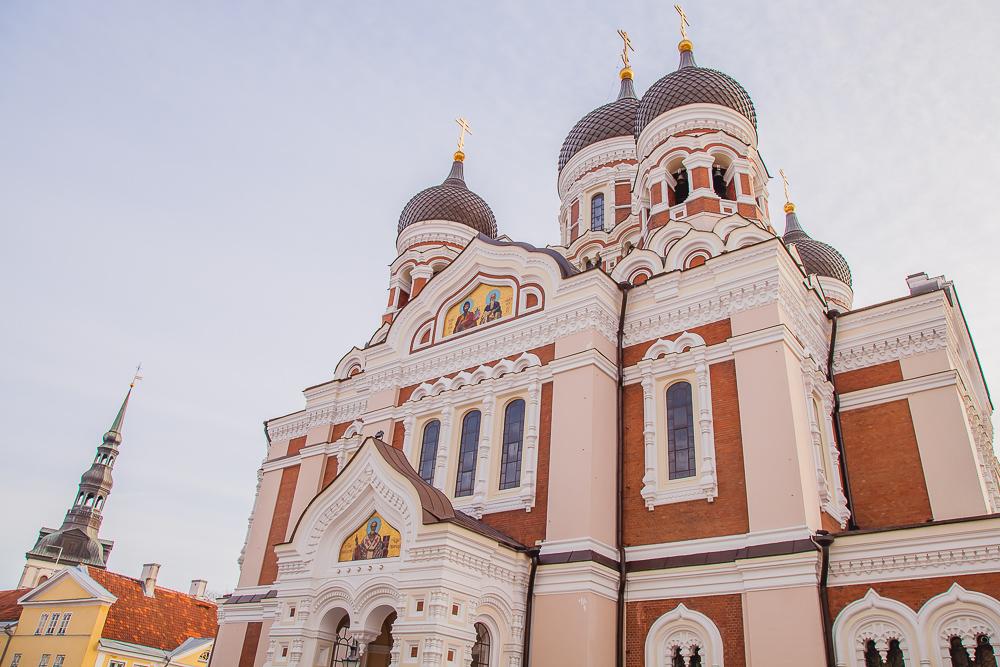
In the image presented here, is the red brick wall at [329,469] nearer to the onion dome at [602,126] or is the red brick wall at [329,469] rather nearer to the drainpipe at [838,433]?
the drainpipe at [838,433]

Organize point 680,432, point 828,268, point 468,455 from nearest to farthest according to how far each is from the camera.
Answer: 1. point 680,432
2. point 468,455
3. point 828,268

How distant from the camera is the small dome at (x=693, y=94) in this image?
15.9 metres

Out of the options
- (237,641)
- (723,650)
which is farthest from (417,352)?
(723,650)

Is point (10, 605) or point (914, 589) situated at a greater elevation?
point (10, 605)

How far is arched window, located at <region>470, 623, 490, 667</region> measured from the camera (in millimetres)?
9836

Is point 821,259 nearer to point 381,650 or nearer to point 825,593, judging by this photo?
point 825,593

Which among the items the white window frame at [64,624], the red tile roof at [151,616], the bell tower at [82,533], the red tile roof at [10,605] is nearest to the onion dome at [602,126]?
the red tile roof at [151,616]

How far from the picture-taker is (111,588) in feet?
83.9

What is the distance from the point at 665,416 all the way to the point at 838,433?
2874 mm

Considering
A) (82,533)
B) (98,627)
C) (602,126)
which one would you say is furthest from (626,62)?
(82,533)

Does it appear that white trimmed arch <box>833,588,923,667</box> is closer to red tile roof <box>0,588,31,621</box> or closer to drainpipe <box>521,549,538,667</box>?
drainpipe <box>521,549,538,667</box>

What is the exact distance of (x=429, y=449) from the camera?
1336cm

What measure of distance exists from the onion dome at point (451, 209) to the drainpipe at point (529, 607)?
11689 millimetres

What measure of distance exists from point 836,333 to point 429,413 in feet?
23.0
